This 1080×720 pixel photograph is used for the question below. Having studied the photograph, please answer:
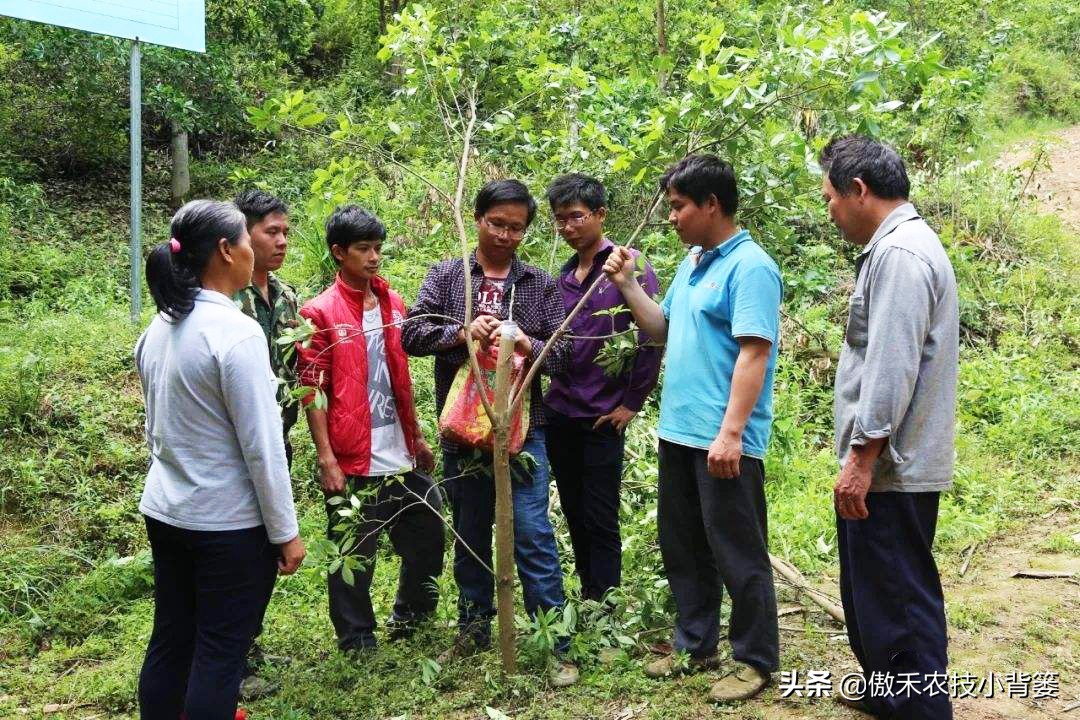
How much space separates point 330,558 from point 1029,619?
3205mm

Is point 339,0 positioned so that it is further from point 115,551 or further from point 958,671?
point 958,671

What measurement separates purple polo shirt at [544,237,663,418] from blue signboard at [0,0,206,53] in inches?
156

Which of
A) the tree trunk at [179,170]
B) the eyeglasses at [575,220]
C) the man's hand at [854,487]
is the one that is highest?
the tree trunk at [179,170]

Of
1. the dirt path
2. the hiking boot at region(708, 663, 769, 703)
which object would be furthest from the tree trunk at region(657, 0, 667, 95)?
the hiking boot at region(708, 663, 769, 703)

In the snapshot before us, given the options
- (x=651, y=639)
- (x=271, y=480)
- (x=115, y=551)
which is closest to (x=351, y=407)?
(x=271, y=480)

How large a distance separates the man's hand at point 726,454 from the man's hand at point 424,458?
4.18 ft

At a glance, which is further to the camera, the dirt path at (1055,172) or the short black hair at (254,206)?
the dirt path at (1055,172)

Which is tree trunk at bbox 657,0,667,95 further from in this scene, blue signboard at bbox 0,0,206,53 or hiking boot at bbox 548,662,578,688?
hiking boot at bbox 548,662,578,688

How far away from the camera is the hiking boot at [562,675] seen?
11.2ft

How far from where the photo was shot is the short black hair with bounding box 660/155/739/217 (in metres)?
3.24

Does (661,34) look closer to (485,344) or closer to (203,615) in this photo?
(485,344)

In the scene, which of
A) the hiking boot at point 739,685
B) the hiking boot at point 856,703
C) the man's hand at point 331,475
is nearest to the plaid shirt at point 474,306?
the man's hand at point 331,475

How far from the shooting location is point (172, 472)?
2.71 metres

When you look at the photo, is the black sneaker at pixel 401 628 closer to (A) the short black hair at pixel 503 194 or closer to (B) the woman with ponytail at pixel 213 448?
(B) the woman with ponytail at pixel 213 448
